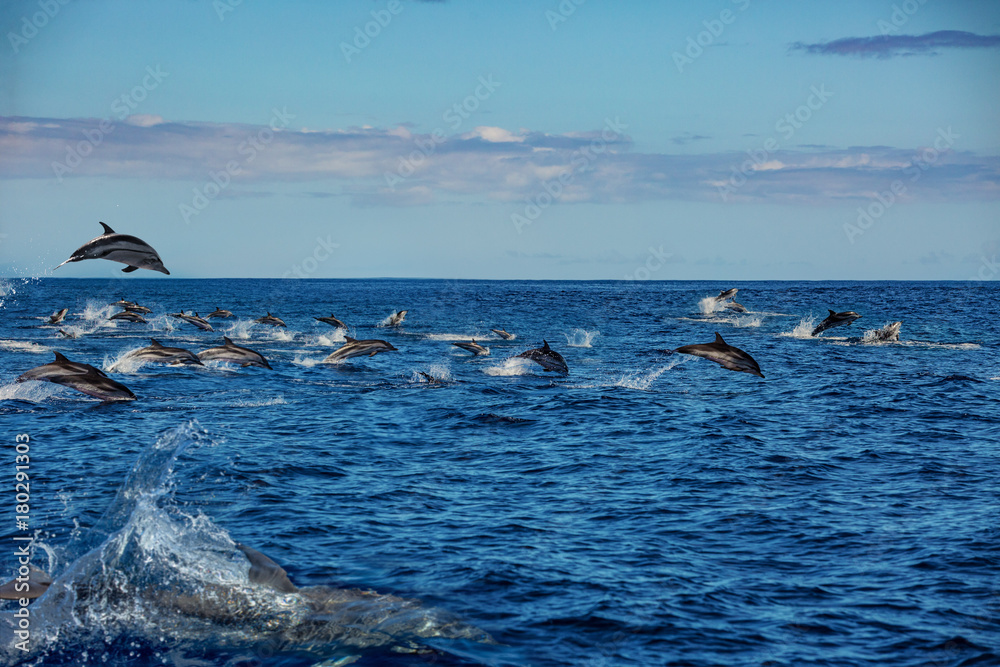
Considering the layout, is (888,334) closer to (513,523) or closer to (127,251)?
(513,523)

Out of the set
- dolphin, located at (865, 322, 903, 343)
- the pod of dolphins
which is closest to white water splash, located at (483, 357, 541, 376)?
the pod of dolphins

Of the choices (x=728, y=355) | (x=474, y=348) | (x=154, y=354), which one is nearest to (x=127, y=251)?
(x=728, y=355)

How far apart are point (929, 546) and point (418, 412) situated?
43.3ft

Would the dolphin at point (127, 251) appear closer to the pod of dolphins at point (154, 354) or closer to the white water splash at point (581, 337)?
the pod of dolphins at point (154, 354)

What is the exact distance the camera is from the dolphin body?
55.9 ft

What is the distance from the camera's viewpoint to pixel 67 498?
12797 millimetres

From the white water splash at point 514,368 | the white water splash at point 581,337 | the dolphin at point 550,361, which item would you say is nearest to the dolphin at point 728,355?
the dolphin at point 550,361

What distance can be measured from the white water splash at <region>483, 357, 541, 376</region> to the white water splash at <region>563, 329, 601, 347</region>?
11984mm

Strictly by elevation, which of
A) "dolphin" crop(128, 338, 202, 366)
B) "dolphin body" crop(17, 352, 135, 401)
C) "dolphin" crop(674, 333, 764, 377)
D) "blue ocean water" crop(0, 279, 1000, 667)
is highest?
"dolphin" crop(674, 333, 764, 377)

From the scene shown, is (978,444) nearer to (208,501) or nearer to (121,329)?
(208,501)

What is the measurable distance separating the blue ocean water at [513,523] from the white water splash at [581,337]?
18.6 metres

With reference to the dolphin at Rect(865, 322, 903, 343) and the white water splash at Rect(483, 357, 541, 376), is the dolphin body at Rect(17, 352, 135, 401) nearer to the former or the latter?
the white water splash at Rect(483, 357, 541, 376)

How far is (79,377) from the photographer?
18156mm

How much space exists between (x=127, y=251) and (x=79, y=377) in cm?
700
